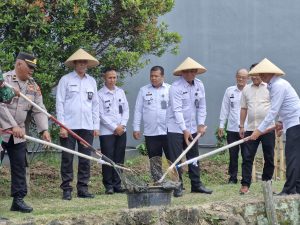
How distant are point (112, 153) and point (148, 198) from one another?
238cm

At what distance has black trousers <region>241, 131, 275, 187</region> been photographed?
423 inches

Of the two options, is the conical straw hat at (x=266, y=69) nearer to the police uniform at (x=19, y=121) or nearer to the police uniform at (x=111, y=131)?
the police uniform at (x=111, y=131)

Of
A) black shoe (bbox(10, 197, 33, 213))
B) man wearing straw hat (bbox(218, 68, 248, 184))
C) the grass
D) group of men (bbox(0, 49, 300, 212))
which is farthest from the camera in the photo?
man wearing straw hat (bbox(218, 68, 248, 184))

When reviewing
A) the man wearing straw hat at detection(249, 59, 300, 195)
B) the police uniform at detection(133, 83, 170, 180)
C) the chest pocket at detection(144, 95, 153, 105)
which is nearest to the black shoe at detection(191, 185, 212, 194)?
the police uniform at detection(133, 83, 170, 180)

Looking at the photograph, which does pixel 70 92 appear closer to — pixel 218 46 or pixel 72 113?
pixel 72 113

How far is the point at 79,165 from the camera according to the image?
1043 cm

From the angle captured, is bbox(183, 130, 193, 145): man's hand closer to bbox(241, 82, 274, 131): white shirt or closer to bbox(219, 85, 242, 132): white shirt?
bbox(241, 82, 274, 131): white shirt

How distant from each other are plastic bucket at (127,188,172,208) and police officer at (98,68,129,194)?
2.21 meters

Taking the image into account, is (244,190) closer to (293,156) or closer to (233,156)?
(293,156)

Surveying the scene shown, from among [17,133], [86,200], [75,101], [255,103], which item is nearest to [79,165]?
[86,200]

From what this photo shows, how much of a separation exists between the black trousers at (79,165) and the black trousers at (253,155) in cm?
216

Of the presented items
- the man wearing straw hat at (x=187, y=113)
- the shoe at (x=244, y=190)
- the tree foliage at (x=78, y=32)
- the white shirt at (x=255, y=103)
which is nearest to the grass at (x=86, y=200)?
the shoe at (x=244, y=190)

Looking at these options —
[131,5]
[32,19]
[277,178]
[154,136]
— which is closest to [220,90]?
[277,178]

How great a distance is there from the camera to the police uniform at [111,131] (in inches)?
440
